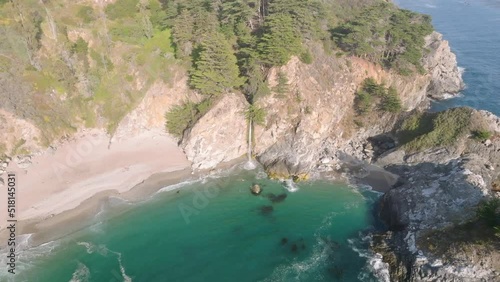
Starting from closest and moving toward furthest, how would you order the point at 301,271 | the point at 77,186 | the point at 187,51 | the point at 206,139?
the point at 301,271 → the point at 77,186 → the point at 206,139 → the point at 187,51

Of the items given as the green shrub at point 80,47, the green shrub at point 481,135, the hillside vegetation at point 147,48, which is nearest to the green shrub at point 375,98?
the hillside vegetation at point 147,48

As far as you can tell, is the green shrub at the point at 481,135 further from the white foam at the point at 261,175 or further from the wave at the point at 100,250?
the wave at the point at 100,250

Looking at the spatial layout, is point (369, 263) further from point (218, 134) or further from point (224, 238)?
point (218, 134)

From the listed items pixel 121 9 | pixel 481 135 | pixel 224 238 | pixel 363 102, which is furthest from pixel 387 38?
pixel 121 9

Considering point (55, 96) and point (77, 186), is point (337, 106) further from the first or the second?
point (55, 96)

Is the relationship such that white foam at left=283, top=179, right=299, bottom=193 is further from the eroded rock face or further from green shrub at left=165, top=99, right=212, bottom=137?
green shrub at left=165, top=99, right=212, bottom=137

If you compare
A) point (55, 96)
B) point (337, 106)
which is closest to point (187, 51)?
point (55, 96)

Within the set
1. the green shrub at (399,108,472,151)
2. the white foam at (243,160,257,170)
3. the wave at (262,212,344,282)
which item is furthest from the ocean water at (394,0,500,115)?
the wave at (262,212,344,282)
